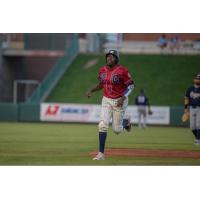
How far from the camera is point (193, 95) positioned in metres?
14.8

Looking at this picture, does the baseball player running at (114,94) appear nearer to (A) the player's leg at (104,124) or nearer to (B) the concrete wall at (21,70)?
(A) the player's leg at (104,124)

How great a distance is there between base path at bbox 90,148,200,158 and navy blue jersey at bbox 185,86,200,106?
175cm

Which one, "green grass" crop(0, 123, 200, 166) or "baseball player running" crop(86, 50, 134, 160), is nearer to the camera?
"green grass" crop(0, 123, 200, 166)

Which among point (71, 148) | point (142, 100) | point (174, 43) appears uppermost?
point (174, 43)

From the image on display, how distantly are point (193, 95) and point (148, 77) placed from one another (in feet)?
33.1

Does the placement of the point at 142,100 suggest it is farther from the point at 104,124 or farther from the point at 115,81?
the point at 104,124

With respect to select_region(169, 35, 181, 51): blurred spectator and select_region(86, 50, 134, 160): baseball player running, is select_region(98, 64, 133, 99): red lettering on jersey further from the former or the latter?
select_region(169, 35, 181, 51): blurred spectator

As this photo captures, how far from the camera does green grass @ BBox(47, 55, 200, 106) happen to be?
21966 millimetres

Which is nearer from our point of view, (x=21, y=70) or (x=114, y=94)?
(x=114, y=94)

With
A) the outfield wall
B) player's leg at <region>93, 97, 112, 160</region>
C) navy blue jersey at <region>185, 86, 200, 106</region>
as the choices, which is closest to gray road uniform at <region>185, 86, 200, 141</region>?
navy blue jersey at <region>185, 86, 200, 106</region>

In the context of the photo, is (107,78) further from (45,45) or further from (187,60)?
(45,45)

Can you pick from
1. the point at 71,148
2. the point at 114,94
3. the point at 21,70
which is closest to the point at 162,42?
the point at 71,148

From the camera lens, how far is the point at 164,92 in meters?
24.8
